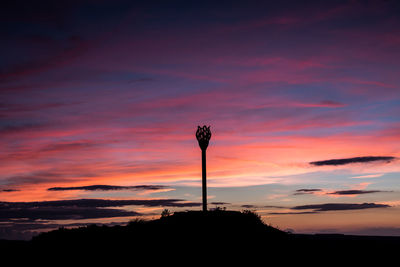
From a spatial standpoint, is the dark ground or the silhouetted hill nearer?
the dark ground

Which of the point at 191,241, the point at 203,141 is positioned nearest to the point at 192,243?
the point at 191,241

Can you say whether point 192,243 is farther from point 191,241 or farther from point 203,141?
point 203,141

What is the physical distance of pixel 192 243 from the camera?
26.0 meters

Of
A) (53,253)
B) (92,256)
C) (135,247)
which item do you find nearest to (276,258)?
(135,247)

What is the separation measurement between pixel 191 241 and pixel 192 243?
0.95ft

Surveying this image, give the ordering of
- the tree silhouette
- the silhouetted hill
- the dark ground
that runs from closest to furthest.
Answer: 1. the dark ground
2. the silhouetted hill
3. the tree silhouette

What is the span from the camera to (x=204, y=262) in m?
22.9

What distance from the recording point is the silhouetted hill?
2508 centimetres

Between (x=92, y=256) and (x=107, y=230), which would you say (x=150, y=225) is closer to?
(x=107, y=230)

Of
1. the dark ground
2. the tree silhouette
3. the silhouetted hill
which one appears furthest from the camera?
the tree silhouette

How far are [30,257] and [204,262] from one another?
9420mm

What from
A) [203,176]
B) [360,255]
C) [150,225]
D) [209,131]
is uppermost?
[209,131]

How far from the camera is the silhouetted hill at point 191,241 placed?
82.3ft

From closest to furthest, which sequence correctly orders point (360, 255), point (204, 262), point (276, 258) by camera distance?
point (204, 262) < point (276, 258) < point (360, 255)
